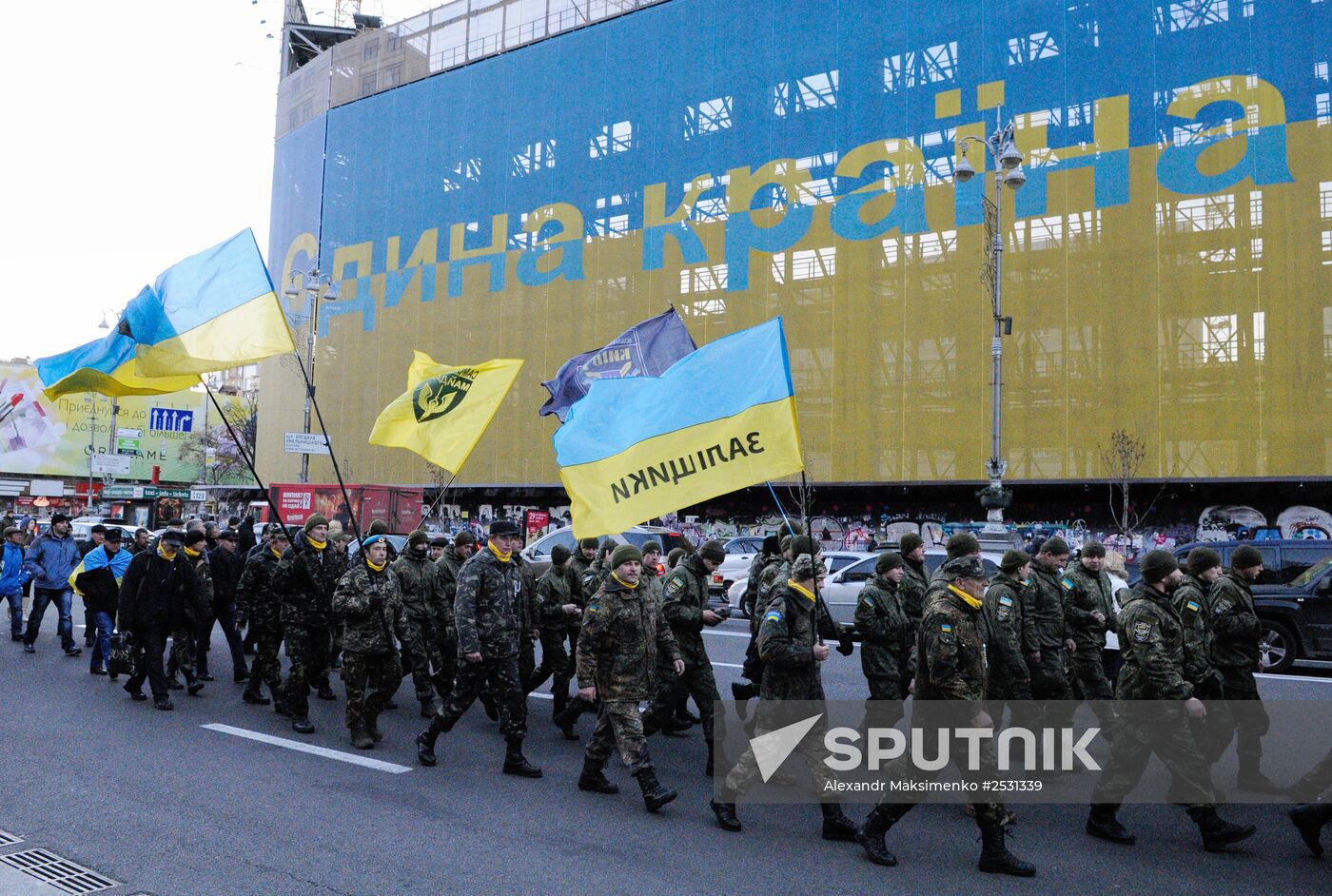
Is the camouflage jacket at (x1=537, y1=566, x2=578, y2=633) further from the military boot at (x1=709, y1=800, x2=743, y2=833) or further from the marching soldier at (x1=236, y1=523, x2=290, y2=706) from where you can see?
the military boot at (x1=709, y1=800, x2=743, y2=833)

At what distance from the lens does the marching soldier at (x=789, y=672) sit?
588 cm

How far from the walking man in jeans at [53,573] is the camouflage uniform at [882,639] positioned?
10.9m

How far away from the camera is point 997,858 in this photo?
17.0 feet

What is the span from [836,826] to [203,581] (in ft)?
25.2

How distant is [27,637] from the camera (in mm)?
13094

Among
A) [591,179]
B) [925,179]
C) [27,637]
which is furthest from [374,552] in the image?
[591,179]

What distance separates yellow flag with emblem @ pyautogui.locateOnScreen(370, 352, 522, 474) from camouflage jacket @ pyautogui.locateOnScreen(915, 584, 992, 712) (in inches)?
203

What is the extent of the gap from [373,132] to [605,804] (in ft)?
159

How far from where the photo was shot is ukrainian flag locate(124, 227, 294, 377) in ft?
30.3

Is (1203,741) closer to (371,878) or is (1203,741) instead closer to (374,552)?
(371,878)

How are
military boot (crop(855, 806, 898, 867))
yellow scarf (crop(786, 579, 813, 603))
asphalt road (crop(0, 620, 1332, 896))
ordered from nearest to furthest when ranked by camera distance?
asphalt road (crop(0, 620, 1332, 896)) → military boot (crop(855, 806, 898, 867)) → yellow scarf (crop(786, 579, 813, 603))

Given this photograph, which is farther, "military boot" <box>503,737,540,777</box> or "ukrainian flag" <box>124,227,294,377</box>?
"ukrainian flag" <box>124,227,294,377</box>

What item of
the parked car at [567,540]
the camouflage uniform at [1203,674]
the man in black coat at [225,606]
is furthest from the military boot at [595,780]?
the parked car at [567,540]

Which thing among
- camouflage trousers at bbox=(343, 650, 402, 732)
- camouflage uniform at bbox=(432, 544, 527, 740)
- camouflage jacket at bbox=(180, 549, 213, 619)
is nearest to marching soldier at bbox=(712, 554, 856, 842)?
camouflage uniform at bbox=(432, 544, 527, 740)
